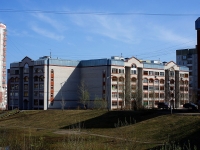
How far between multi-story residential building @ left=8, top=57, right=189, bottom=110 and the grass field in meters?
25.2

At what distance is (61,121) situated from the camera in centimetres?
4866

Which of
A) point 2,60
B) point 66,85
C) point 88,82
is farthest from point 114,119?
point 2,60

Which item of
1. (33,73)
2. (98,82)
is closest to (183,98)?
(98,82)

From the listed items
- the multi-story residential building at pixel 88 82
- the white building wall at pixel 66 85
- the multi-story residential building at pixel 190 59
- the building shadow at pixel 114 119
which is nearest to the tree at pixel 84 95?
the multi-story residential building at pixel 88 82

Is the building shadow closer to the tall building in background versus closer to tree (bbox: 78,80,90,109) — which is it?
tree (bbox: 78,80,90,109)

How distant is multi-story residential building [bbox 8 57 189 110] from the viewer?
83.4 metres

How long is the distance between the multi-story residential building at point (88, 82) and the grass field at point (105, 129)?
25.2m

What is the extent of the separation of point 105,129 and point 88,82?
49.1 meters

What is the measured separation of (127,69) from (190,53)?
38.3 meters

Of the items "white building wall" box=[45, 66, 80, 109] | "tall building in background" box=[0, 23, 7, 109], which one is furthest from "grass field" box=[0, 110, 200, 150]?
A: "tall building in background" box=[0, 23, 7, 109]

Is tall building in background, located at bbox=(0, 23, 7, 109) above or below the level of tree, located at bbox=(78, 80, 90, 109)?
above

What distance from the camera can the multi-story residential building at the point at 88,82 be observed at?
83.4 m

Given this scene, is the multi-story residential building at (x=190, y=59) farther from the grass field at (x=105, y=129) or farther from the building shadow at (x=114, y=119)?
the building shadow at (x=114, y=119)

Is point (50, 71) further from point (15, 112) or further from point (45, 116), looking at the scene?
point (45, 116)
